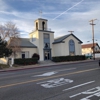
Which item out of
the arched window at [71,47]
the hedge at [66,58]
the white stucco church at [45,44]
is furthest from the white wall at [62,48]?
the hedge at [66,58]

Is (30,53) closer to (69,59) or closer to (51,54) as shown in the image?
(51,54)

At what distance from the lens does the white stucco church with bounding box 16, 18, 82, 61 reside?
34.6 metres

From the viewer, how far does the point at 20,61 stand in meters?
26.8

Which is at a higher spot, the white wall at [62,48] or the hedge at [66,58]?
the white wall at [62,48]

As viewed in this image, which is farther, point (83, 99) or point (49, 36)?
point (49, 36)

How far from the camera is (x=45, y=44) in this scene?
3594cm

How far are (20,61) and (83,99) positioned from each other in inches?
911

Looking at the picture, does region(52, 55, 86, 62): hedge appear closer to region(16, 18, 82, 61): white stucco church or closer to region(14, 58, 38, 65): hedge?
region(16, 18, 82, 61): white stucco church

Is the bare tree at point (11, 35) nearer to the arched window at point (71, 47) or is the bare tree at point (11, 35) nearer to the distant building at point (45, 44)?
the distant building at point (45, 44)

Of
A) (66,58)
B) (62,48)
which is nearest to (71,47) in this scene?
(62,48)

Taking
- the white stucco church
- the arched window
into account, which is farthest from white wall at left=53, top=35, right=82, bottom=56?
the arched window

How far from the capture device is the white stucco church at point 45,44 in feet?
113

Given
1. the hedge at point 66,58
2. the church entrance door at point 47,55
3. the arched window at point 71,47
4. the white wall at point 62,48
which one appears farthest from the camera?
the arched window at point 71,47

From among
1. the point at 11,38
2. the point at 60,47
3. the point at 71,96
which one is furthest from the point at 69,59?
the point at 71,96
